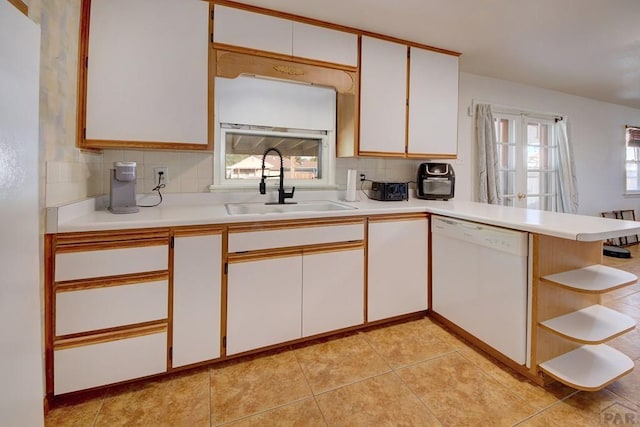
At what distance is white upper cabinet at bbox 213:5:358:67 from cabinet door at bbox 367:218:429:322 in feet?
4.32

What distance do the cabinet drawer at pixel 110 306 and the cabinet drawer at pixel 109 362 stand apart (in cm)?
10

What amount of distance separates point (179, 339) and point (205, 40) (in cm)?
180

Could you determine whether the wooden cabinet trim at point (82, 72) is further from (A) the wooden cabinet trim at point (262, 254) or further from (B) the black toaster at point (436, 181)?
(B) the black toaster at point (436, 181)

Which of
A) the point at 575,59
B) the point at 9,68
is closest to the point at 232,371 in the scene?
the point at 9,68

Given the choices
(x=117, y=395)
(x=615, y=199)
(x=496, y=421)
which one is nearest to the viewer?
(x=496, y=421)

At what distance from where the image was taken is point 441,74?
104 inches

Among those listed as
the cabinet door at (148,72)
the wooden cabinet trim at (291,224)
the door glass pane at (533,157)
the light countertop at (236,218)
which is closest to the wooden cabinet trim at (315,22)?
the cabinet door at (148,72)

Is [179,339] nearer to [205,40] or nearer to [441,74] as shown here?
[205,40]

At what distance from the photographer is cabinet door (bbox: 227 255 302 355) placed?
1744 mm

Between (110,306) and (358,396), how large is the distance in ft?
4.35

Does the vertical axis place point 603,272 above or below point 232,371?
above

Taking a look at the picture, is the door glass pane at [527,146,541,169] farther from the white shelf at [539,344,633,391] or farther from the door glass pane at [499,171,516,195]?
the white shelf at [539,344,633,391]

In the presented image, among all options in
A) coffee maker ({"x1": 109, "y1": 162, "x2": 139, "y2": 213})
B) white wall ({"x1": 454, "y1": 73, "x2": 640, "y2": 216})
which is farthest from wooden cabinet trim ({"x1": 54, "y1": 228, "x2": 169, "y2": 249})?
white wall ({"x1": 454, "y1": 73, "x2": 640, "y2": 216})

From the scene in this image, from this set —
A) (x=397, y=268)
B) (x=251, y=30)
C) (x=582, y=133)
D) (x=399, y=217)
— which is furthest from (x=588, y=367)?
(x=582, y=133)
